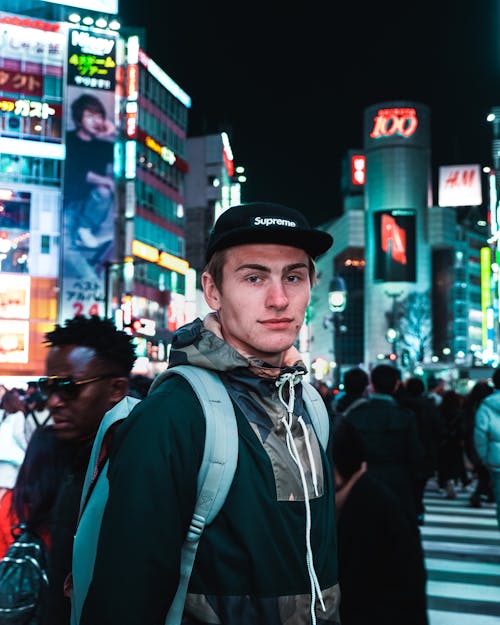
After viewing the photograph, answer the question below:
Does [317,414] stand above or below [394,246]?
below

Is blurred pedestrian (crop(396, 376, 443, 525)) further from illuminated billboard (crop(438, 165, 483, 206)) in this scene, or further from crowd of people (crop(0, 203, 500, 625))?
illuminated billboard (crop(438, 165, 483, 206))

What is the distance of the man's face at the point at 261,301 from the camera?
7.45ft

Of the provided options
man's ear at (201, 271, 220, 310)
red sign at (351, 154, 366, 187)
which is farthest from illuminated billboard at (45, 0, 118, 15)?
red sign at (351, 154, 366, 187)

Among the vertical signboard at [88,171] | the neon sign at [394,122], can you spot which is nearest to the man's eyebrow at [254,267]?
the vertical signboard at [88,171]

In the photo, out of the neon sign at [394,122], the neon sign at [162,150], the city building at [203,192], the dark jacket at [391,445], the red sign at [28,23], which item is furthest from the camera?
the neon sign at [394,122]

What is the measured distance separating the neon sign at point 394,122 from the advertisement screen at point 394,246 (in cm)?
1430

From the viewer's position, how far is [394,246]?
11881cm

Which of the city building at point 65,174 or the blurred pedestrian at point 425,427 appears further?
the city building at point 65,174

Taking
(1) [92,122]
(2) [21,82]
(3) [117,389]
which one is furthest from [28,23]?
(3) [117,389]

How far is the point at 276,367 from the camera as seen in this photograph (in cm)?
225

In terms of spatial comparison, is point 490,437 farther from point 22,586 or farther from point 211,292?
point 211,292

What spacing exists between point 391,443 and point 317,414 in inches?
192

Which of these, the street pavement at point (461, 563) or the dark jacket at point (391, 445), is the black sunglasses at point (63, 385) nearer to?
the dark jacket at point (391, 445)

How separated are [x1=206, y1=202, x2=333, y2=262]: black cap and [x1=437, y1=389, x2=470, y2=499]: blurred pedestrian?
1238 cm
